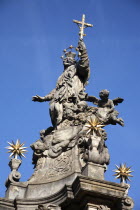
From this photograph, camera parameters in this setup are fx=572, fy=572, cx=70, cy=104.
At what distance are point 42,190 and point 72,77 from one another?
16.7 feet

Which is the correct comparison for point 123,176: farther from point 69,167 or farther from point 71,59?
point 71,59

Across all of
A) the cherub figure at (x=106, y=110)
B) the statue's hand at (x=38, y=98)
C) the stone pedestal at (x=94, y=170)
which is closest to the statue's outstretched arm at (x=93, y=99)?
the cherub figure at (x=106, y=110)

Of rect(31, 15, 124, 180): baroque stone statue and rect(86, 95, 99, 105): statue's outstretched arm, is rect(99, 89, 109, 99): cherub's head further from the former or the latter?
rect(86, 95, 99, 105): statue's outstretched arm

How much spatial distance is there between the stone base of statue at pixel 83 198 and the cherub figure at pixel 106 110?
11.8ft

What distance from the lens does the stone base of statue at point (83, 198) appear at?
14.3m

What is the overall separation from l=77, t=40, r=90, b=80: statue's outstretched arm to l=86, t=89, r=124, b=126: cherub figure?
1.10 m

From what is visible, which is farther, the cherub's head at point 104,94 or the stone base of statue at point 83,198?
the cherub's head at point 104,94

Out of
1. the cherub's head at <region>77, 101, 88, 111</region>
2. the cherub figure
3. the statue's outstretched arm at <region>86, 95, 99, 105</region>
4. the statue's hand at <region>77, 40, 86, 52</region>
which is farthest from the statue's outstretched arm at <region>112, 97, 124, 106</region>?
the statue's hand at <region>77, 40, 86, 52</region>

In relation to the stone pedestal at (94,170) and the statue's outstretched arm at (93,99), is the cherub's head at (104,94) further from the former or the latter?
the stone pedestal at (94,170)

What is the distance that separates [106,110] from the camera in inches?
733

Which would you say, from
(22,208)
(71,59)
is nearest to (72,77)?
(71,59)

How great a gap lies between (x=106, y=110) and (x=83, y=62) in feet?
6.44

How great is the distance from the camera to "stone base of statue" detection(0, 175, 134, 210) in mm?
14289

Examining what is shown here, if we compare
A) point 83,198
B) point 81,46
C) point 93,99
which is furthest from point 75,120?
point 83,198
